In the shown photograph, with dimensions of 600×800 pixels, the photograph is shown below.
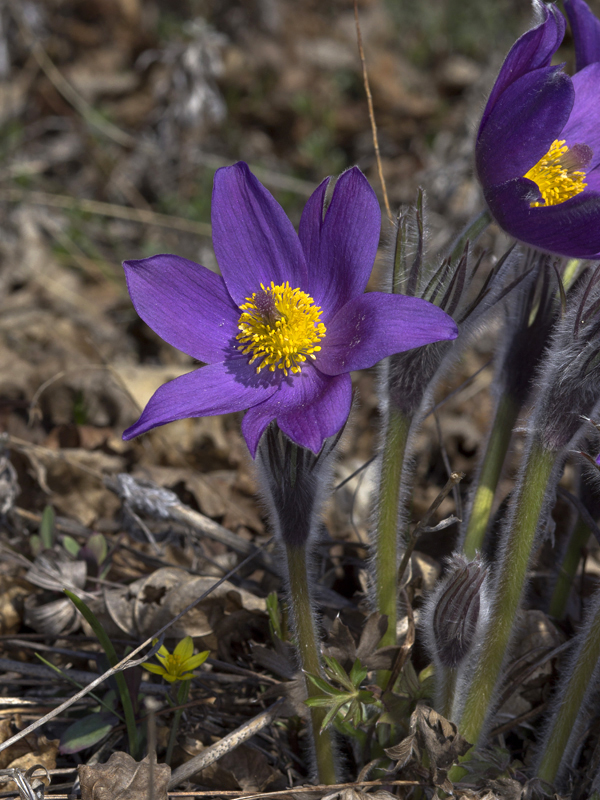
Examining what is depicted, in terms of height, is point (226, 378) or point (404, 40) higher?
point (404, 40)

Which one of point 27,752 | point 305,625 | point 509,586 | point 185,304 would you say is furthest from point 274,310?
point 27,752

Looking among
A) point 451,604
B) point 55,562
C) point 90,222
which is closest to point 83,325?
point 90,222

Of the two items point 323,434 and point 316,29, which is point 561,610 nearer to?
point 323,434

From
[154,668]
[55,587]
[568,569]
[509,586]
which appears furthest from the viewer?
[55,587]

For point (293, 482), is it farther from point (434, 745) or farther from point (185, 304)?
point (434, 745)

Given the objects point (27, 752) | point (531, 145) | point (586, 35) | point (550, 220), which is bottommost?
point (27, 752)

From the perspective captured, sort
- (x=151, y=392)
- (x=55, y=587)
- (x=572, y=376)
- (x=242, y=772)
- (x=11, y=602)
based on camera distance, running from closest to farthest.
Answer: (x=572, y=376) → (x=242, y=772) → (x=55, y=587) → (x=11, y=602) → (x=151, y=392)

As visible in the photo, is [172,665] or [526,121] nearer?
[526,121]
